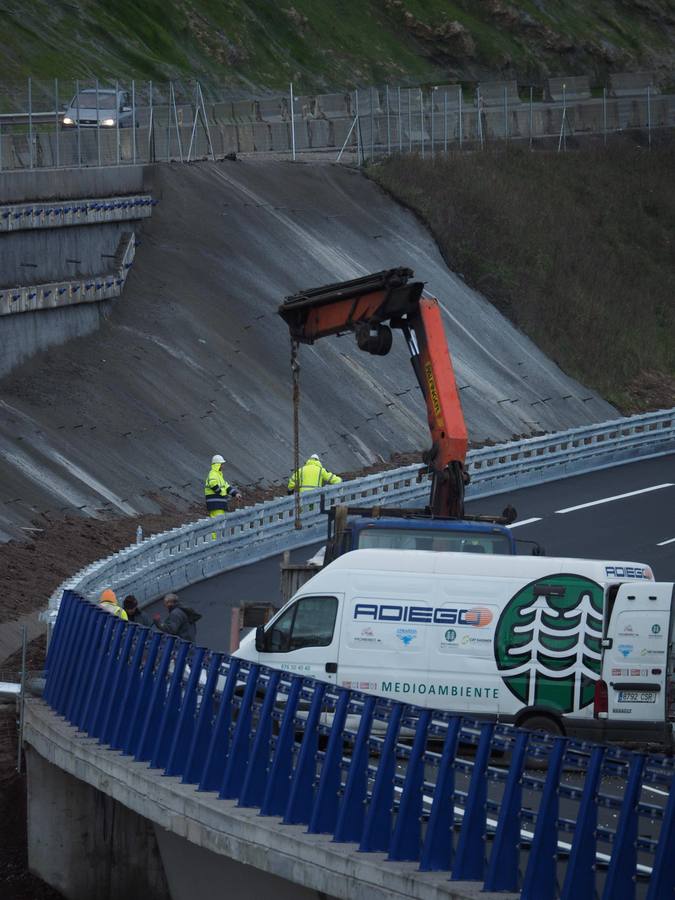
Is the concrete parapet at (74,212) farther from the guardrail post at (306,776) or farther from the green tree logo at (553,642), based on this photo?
the guardrail post at (306,776)

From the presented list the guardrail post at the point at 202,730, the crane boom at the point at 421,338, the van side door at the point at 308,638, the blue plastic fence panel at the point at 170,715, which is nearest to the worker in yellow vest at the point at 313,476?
the crane boom at the point at 421,338

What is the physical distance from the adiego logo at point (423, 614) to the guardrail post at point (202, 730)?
152 inches

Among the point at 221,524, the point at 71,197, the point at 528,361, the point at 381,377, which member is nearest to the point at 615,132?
the point at 528,361

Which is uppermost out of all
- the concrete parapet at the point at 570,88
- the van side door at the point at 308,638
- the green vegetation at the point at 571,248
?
the concrete parapet at the point at 570,88

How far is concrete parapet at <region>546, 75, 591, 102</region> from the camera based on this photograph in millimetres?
78750

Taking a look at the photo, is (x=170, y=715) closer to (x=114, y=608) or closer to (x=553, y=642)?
(x=553, y=642)

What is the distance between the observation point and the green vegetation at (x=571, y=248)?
184ft

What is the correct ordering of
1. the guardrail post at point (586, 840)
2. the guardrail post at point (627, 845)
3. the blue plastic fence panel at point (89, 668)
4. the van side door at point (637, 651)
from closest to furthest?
the guardrail post at point (627, 845) < the guardrail post at point (586, 840) < the blue plastic fence panel at point (89, 668) < the van side door at point (637, 651)

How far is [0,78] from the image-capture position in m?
60.1

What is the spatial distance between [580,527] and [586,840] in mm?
23409

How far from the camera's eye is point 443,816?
40.9 ft

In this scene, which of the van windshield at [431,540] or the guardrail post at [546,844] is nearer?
the guardrail post at [546,844]

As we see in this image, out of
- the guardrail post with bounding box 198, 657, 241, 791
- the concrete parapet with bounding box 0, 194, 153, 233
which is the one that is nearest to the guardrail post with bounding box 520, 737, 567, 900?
the guardrail post with bounding box 198, 657, 241, 791

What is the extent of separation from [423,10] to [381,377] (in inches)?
1974
